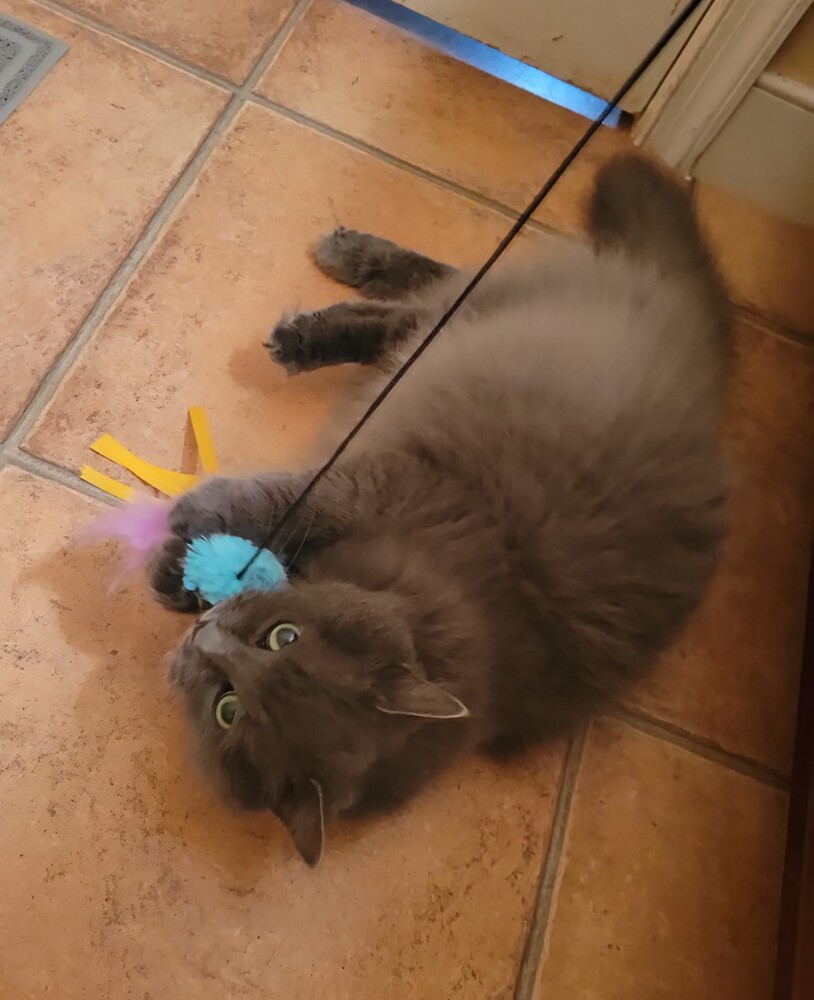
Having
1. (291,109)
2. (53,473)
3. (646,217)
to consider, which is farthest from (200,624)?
(291,109)

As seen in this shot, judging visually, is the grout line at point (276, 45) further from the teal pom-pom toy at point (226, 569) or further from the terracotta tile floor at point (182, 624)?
the teal pom-pom toy at point (226, 569)

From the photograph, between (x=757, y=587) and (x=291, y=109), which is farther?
(x=291, y=109)

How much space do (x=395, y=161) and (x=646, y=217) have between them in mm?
484

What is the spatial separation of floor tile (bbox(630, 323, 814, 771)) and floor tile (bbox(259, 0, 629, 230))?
1.47 ft

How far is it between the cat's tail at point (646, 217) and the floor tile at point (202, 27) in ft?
2.18

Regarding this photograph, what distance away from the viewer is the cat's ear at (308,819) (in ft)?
2.88

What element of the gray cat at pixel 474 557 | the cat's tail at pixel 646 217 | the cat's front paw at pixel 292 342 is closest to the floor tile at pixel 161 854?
the gray cat at pixel 474 557

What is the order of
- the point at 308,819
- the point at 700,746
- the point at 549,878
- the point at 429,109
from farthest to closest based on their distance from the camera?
the point at 429,109 < the point at 700,746 < the point at 549,878 < the point at 308,819

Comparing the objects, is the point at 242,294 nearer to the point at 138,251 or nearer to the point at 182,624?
the point at 138,251

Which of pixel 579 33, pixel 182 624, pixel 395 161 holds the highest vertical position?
pixel 579 33

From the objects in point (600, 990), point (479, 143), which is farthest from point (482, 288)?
point (600, 990)

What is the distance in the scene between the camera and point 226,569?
102 centimetres

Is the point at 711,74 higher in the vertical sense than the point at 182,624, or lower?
higher

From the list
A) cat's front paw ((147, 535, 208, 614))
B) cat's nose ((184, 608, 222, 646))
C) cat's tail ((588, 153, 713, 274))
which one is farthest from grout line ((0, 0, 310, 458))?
cat's tail ((588, 153, 713, 274))
